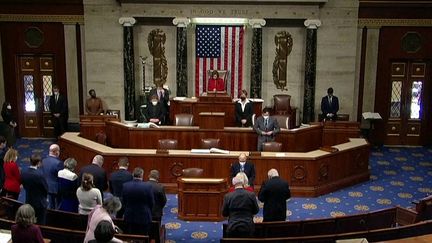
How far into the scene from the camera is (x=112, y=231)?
18.0 feet

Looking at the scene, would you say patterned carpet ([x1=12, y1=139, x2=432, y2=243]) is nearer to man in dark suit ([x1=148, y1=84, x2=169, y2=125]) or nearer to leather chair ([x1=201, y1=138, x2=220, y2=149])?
leather chair ([x1=201, y1=138, x2=220, y2=149])

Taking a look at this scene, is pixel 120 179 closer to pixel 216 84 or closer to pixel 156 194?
pixel 156 194

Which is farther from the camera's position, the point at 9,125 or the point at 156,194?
the point at 9,125

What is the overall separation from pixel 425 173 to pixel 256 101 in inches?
181

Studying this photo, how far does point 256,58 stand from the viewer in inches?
616

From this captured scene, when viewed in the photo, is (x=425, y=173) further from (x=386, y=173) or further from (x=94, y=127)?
(x=94, y=127)

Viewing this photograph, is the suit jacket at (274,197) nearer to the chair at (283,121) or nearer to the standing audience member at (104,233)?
the standing audience member at (104,233)

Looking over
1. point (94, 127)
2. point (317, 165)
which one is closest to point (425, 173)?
point (317, 165)

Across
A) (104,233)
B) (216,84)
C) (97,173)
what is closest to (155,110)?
(216,84)

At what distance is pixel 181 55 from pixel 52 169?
302 inches

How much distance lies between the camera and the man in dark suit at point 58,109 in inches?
610

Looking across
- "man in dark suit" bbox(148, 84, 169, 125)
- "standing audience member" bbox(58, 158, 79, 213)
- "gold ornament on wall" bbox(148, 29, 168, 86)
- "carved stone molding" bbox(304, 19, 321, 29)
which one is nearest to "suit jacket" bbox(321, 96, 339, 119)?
"carved stone molding" bbox(304, 19, 321, 29)

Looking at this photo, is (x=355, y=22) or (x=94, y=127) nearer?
(x=94, y=127)

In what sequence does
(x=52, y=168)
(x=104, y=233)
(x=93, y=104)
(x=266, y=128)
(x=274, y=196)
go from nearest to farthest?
(x=104, y=233) < (x=274, y=196) < (x=52, y=168) < (x=266, y=128) < (x=93, y=104)
